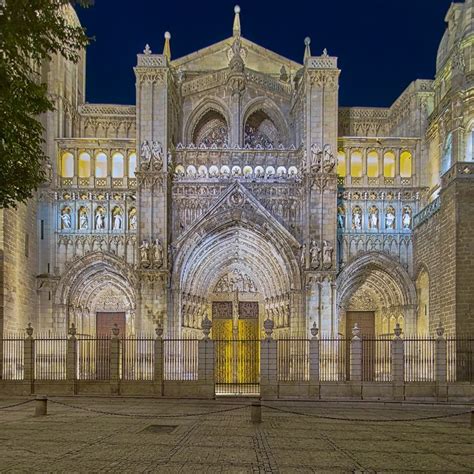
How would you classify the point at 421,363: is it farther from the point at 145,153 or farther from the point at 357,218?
the point at 145,153

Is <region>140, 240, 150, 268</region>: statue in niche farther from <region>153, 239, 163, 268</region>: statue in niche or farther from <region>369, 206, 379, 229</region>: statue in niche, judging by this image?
<region>369, 206, 379, 229</region>: statue in niche

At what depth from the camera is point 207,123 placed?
102 ft

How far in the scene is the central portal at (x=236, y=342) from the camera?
87.0ft

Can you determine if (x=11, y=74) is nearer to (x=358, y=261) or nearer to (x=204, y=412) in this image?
(x=204, y=412)

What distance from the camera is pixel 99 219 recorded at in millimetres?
27219

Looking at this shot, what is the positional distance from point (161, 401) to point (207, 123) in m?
16.5

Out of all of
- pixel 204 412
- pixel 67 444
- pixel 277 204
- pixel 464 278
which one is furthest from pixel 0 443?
pixel 277 204

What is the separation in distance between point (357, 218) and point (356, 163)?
8.54 ft

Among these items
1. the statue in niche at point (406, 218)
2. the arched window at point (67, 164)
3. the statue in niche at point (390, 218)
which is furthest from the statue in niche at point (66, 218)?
the statue in niche at point (406, 218)

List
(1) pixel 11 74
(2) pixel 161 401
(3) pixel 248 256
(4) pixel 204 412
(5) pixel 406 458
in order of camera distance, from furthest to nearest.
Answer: (3) pixel 248 256
(2) pixel 161 401
(4) pixel 204 412
(1) pixel 11 74
(5) pixel 406 458

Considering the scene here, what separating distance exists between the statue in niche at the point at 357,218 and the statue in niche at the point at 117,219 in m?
10.4

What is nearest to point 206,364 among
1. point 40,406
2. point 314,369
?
point 314,369

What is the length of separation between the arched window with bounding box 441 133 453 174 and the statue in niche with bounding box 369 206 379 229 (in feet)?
11.0

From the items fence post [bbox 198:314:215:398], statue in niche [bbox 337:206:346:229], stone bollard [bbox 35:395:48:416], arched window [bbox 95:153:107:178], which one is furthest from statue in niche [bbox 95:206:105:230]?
stone bollard [bbox 35:395:48:416]
